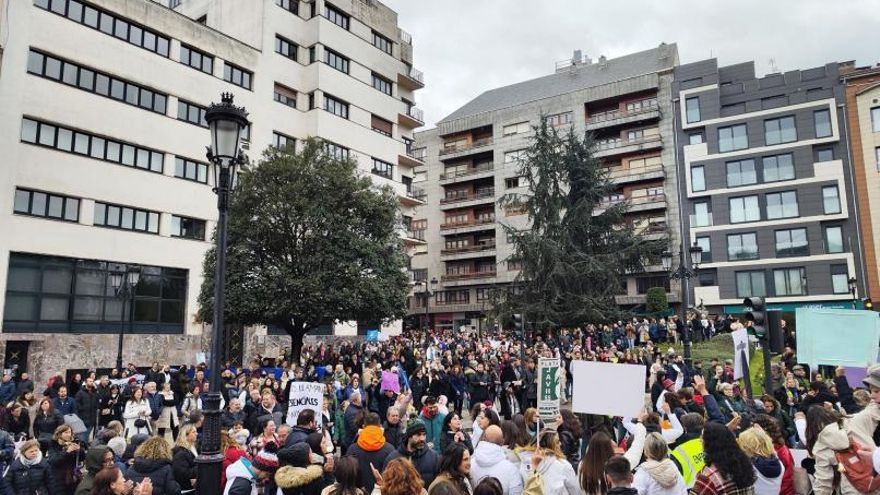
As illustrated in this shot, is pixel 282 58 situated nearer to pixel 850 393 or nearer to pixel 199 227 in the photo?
pixel 199 227

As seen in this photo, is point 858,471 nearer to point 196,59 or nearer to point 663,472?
point 663,472

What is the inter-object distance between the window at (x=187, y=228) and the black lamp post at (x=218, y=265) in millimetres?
27767

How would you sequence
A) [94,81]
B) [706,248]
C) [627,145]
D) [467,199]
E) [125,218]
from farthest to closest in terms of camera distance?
[467,199], [627,145], [706,248], [125,218], [94,81]

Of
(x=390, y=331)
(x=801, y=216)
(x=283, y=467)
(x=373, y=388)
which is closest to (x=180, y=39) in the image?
(x=390, y=331)

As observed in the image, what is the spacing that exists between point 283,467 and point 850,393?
1000 cm

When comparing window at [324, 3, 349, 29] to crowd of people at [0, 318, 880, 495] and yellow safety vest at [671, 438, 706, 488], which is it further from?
yellow safety vest at [671, 438, 706, 488]

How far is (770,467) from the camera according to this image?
5.48 meters

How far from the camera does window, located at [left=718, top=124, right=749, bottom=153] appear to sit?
48.2m

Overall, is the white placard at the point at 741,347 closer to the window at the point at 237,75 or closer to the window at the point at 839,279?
the window at the point at 237,75

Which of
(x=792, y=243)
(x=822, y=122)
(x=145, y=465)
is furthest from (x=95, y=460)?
(x=822, y=122)

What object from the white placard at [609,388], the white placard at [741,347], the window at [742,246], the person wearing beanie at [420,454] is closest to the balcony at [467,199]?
the window at [742,246]

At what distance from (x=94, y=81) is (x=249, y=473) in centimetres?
2969

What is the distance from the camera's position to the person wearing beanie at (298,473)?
5926 mm

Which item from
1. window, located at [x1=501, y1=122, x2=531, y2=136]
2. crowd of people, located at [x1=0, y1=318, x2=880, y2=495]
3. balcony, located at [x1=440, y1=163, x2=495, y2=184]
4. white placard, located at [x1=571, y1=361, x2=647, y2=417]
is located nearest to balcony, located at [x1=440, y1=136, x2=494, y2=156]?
window, located at [x1=501, y1=122, x2=531, y2=136]
